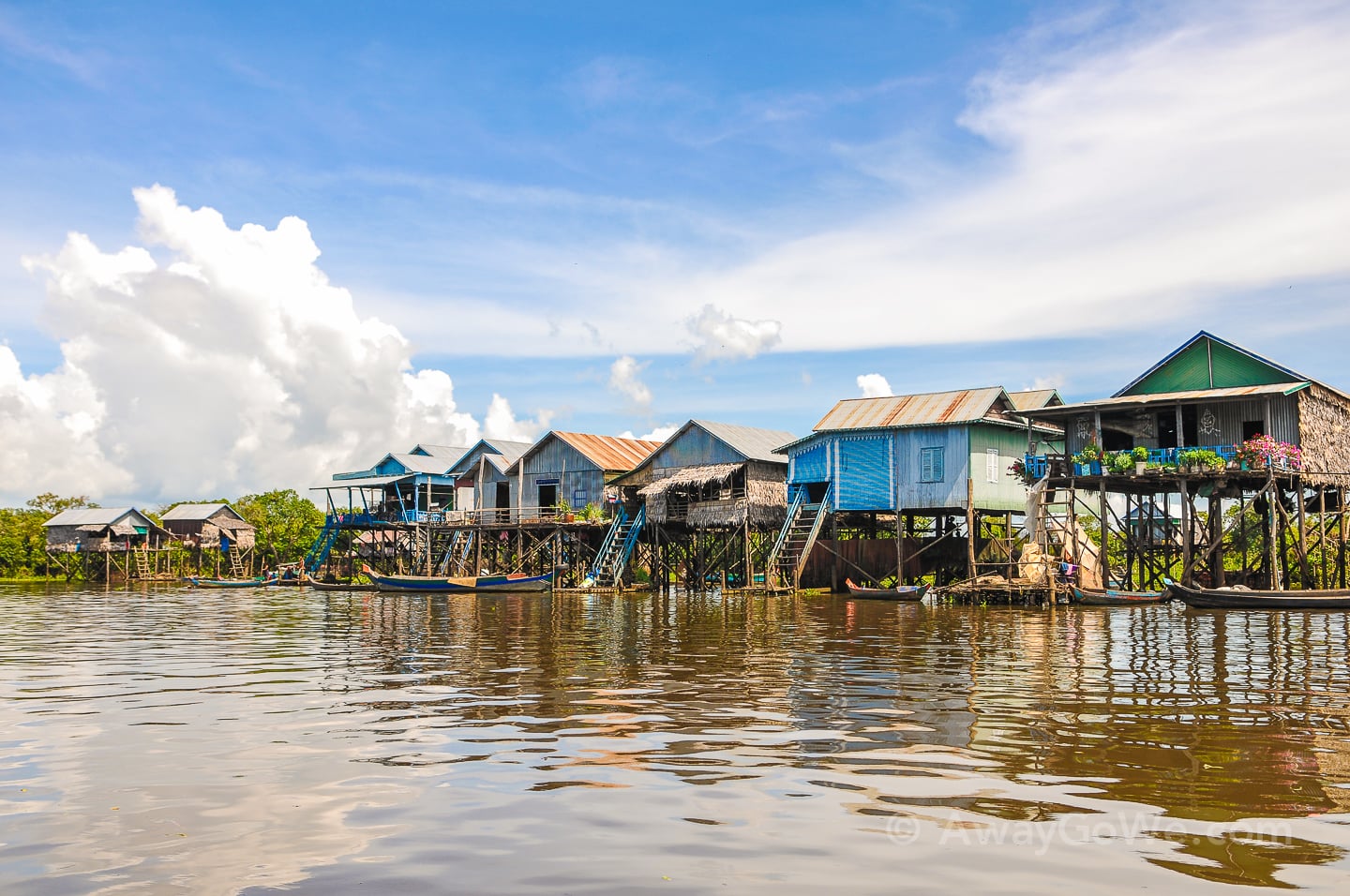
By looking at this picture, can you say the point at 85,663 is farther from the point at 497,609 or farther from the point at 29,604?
the point at 29,604

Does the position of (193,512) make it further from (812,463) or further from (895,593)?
(895,593)

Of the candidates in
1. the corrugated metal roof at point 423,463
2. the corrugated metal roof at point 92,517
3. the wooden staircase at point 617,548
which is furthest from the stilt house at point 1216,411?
the corrugated metal roof at point 92,517

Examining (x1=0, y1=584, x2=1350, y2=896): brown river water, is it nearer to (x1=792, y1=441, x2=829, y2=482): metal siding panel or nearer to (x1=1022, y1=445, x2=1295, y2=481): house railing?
(x1=1022, y1=445, x2=1295, y2=481): house railing

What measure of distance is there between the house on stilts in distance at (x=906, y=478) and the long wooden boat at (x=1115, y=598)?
26.9 ft

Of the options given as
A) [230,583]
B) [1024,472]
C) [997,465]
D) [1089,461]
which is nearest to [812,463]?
[997,465]

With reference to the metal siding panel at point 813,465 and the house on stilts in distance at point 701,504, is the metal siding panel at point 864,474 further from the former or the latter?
the house on stilts in distance at point 701,504

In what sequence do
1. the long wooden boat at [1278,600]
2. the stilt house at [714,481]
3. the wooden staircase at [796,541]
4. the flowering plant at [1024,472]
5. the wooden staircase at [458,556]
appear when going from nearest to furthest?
the long wooden boat at [1278,600] → the flowering plant at [1024,472] → the wooden staircase at [796,541] → the stilt house at [714,481] → the wooden staircase at [458,556]

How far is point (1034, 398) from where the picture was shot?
40344 mm

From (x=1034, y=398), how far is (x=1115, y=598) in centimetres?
1267

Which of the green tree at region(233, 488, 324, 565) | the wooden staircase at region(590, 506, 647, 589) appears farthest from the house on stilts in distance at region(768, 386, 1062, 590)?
the green tree at region(233, 488, 324, 565)

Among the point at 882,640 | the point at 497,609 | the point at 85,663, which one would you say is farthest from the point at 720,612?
the point at 85,663

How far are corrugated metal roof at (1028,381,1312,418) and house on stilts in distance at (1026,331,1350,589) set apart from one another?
0.12 feet

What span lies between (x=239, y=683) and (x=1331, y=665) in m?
13.9

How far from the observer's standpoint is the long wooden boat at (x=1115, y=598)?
95.5 feet
